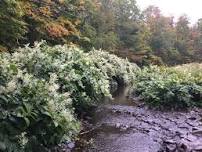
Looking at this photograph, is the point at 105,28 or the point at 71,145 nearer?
the point at 71,145

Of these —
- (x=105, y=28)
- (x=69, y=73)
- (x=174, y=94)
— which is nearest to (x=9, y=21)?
(x=69, y=73)

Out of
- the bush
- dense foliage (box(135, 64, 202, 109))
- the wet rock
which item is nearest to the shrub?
the wet rock

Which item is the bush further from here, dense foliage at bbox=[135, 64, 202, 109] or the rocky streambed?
dense foliage at bbox=[135, 64, 202, 109]

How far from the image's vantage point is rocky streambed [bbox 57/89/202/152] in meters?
6.03

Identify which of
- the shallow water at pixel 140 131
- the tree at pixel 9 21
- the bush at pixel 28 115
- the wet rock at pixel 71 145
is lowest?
the wet rock at pixel 71 145

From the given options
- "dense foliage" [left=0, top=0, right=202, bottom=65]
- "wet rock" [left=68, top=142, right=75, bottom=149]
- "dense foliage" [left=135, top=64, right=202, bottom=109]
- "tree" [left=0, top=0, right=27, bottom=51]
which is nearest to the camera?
"wet rock" [left=68, top=142, right=75, bottom=149]

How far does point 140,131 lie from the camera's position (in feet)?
23.8

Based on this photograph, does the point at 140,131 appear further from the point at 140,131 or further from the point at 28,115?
the point at 28,115

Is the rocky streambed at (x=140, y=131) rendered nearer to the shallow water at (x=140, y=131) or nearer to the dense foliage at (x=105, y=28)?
the shallow water at (x=140, y=131)

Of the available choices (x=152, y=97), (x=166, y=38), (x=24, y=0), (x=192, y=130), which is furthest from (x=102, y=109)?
(x=166, y=38)

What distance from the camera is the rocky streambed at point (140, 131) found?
6.03 metres

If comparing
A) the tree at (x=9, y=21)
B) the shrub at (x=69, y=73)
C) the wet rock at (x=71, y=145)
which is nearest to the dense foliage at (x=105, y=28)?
the tree at (x=9, y=21)

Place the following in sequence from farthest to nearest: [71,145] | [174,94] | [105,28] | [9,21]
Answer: [105,28]
[9,21]
[174,94]
[71,145]

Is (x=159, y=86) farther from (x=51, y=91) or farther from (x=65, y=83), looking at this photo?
(x=51, y=91)
